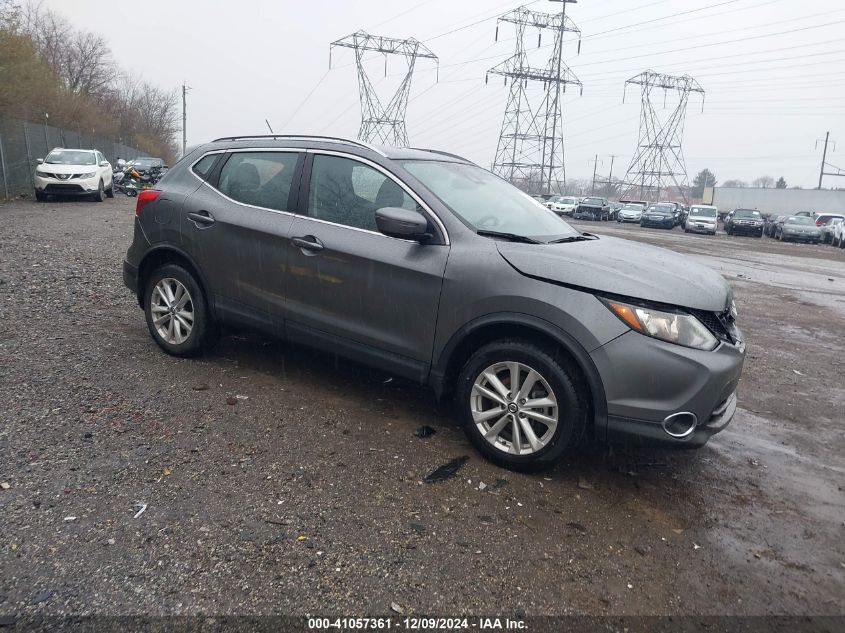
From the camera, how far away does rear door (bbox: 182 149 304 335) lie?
14.8 ft

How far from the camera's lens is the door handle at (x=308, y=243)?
4.25 metres

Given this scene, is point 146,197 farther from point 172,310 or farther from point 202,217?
point 172,310

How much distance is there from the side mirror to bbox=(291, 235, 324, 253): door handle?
0.61 meters

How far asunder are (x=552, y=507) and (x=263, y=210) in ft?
9.46

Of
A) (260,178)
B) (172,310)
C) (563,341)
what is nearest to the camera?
(563,341)

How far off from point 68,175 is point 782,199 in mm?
57542

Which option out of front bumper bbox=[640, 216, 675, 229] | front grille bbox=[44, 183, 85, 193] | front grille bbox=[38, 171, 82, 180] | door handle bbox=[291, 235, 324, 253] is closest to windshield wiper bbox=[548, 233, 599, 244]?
door handle bbox=[291, 235, 324, 253]

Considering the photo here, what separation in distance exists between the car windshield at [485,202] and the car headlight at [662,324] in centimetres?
103

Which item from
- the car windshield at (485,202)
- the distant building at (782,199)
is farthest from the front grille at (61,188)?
the distant building at (782,199)

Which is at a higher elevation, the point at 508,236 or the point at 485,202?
the point at 485,202

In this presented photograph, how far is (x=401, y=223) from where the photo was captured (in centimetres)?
A: 374

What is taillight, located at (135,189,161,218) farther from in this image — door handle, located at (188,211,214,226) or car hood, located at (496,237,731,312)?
car hood, located at (496,237,731,312)

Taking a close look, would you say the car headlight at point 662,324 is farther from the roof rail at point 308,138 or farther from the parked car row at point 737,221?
the parked car row at point 737,221

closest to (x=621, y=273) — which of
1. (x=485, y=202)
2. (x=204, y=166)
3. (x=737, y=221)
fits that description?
(x=485, y=202)
